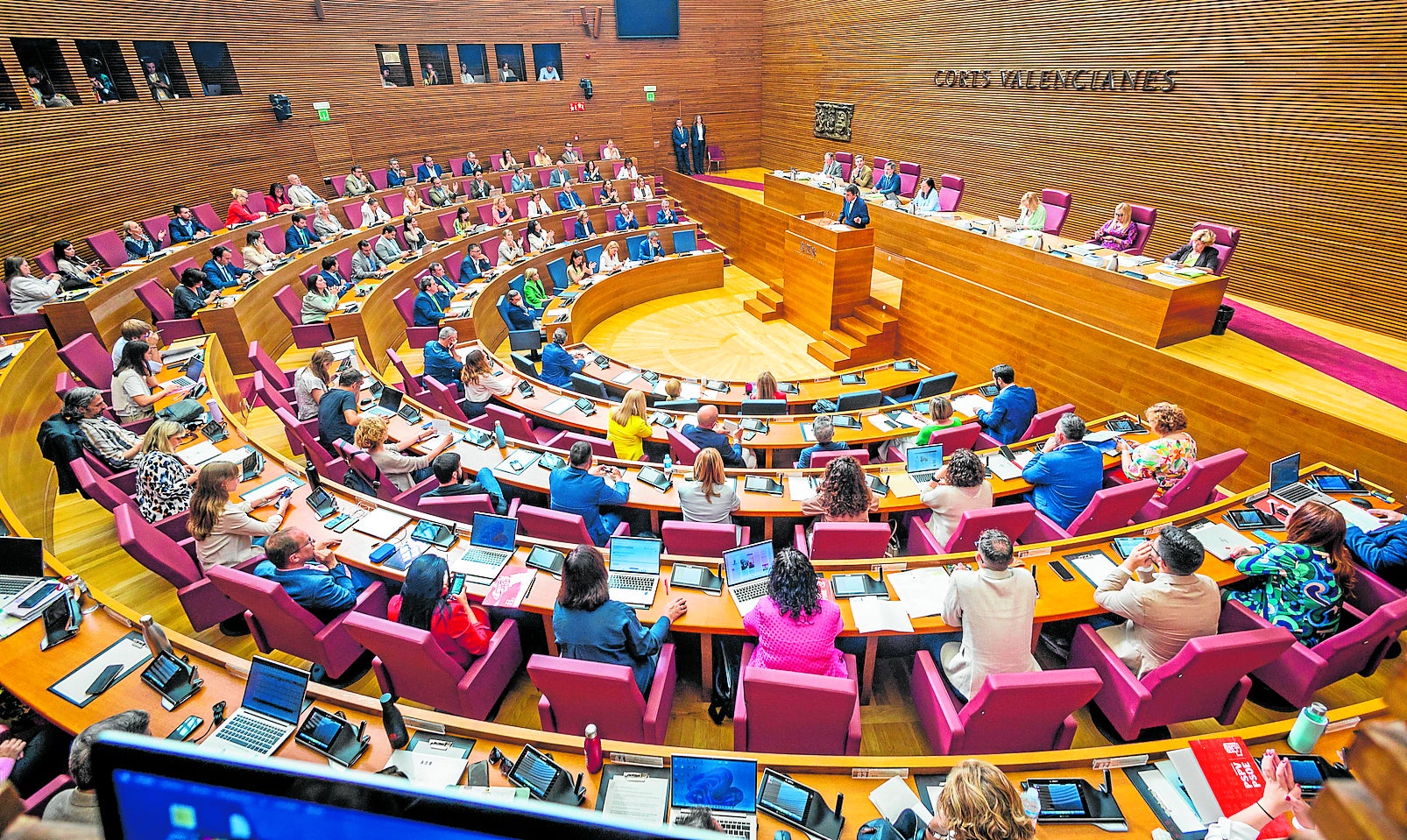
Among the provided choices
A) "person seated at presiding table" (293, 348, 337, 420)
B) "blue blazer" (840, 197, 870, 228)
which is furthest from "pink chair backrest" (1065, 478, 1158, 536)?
"person seated at presiding table" (293, 348, 337, 420)

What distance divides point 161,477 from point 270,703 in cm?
251

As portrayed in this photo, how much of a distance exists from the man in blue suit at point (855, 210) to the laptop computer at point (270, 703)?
→ 898 centimetres

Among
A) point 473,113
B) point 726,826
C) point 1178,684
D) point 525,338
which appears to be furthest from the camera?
point 473,113

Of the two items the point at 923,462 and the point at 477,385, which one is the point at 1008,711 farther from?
the point at 477,385

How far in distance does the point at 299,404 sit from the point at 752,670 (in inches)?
216

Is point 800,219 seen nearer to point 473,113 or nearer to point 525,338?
point 525,338

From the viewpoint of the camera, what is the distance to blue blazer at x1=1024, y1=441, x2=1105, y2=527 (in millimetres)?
4672

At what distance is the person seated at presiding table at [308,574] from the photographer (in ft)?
11.4

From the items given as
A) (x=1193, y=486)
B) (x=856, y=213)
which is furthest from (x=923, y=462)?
(x=856, y=213)

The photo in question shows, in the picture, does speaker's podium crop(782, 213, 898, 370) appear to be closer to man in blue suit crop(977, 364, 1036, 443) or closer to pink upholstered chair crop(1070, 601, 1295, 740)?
man in blue suit crop(977, 364, 1036, 443)

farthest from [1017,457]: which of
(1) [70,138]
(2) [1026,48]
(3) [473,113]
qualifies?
(3) [473,113]

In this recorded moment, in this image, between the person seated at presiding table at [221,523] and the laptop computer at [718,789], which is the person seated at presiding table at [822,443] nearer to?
the laptop computer at [718,789]

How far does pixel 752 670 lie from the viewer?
2.87m

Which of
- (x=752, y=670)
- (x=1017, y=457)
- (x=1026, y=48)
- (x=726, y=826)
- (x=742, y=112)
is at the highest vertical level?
(x=1026, y=48)
